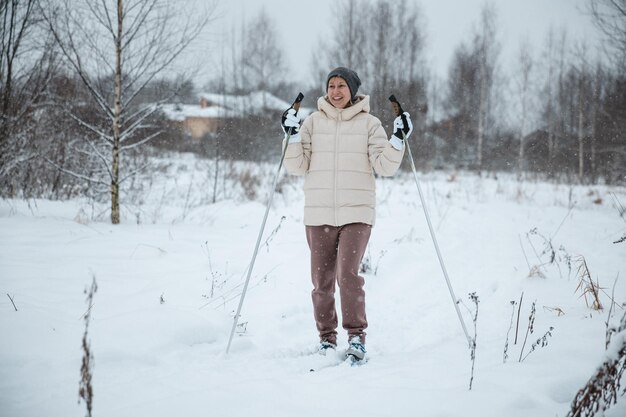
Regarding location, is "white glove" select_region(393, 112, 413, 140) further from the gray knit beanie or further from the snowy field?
the snowy field

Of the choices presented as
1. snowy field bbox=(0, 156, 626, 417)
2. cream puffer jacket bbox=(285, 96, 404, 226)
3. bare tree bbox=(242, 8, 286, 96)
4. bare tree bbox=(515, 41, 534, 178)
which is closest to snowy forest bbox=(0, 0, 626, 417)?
snowy field bbox=(0, 156, 626, 417)

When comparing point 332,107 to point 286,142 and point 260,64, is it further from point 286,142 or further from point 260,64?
point 260,64

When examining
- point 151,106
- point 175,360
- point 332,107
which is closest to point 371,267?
Answer: point 332,107

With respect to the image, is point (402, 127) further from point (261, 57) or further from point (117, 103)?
point (261, 57)

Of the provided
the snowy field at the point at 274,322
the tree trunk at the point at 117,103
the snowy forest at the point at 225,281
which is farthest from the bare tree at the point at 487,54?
the tree trunk at the point at 117,103

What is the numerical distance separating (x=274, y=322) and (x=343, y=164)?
57.5 inches

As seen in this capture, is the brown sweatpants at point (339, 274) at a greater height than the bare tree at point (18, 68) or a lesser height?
lesser

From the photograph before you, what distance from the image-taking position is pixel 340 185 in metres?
2.71

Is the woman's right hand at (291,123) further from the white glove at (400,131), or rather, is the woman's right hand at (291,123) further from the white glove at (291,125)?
the white glove at (400,131)

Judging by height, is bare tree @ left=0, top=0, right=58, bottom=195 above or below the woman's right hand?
above

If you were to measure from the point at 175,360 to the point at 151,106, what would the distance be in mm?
4707

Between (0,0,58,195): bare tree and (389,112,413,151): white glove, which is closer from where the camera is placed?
(389,112,413,151): white glove

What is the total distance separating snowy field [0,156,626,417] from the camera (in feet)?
6.20

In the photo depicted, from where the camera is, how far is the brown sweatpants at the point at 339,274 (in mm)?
2664
